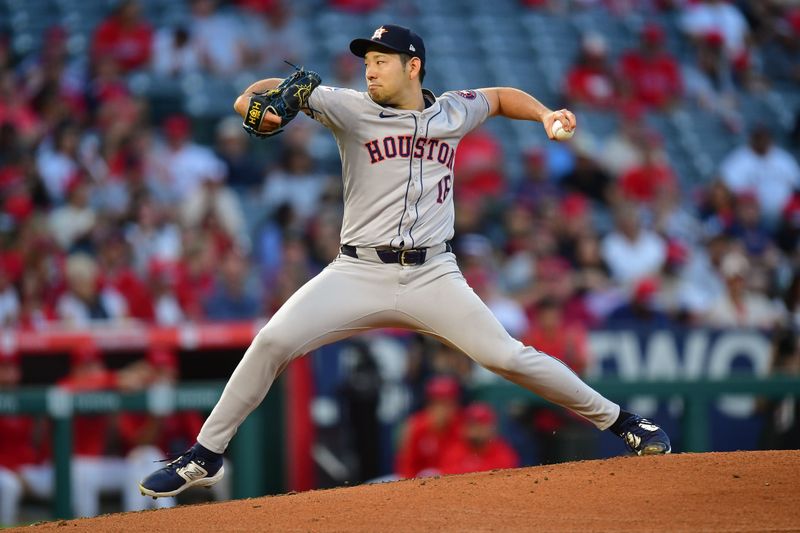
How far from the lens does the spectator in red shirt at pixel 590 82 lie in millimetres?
12906

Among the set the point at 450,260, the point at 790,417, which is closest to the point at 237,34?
the point at 790,417

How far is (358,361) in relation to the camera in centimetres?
816

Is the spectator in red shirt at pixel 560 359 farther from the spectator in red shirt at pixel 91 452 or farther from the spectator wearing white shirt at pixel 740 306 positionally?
the spectator in red shirt at pixel 91 452

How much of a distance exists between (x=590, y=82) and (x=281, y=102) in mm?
8809

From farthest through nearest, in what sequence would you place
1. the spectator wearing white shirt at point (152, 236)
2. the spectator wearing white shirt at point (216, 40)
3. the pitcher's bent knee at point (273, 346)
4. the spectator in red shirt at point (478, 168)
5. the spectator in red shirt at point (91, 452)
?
1. the spectator wearing white shirt at point (216, 40)
2. the spectator in red shirt at point (478, 168)
3. the spectator wearing white shirt at point (152, 236)
4. the spectator in red shirt at point (91, 452)
5. the pitcher's bent knee at point (273, 346)

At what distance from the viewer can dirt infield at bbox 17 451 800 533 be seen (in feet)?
14.6

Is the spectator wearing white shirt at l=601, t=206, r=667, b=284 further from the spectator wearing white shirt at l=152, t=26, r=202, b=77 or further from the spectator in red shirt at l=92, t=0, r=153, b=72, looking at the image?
the spectator in red shirt at l=92, t=0, r=153, b=72

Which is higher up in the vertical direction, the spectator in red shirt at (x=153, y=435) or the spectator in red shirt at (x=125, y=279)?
the spectator in red shirt at (x=125, y=279)

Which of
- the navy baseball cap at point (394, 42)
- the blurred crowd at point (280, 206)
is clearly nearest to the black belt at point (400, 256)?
the navy baseball cap at point (394, 42)

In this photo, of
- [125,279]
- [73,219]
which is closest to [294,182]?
[73,219]

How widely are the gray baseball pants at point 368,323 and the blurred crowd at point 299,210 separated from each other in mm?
2630

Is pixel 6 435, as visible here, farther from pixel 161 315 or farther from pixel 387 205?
pixel 387 205

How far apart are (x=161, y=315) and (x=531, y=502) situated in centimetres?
508

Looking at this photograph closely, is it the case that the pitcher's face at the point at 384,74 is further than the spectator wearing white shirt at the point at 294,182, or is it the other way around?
the spectator wearing white shirt at the point at 294,182
